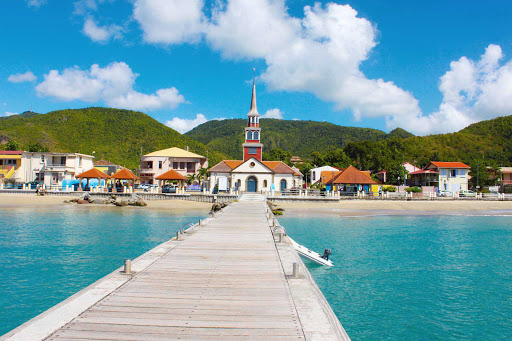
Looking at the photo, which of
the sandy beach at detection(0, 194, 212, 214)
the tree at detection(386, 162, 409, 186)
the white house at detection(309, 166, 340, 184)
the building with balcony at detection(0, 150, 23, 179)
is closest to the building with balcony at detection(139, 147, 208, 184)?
the building with balcony at detection(0, 150, 23, 179)

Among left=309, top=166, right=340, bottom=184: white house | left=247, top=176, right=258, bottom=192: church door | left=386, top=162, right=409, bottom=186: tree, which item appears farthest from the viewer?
left=309, top=166, right=340, bottom=184: white house

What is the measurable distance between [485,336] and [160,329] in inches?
347

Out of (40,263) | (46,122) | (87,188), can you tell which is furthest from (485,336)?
(46,122)

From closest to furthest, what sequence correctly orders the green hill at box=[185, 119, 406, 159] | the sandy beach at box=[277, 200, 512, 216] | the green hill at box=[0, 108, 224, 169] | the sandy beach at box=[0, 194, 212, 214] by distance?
the sandy beach at box=[277, 200, 512, 216] → the sandy beach at box=[0, 194, 212, 214] → the green hill at box=[0, 108, 224, 169] → the green hill at box=[185, 119, 406, 159]

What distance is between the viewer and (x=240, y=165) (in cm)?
5297

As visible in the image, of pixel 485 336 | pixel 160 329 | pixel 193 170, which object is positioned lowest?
pixel 485 336

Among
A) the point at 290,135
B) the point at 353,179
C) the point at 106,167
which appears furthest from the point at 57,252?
the point at 290,135

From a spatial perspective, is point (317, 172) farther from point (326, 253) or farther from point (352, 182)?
point (326, 253)

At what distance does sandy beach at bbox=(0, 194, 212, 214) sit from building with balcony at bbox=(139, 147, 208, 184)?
20.8 m

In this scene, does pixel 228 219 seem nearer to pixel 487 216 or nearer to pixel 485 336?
pixel 485 336

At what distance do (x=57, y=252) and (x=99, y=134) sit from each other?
312 feet

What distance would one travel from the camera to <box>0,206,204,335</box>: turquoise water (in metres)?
11.0

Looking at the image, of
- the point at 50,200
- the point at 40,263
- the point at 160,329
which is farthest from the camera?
the point at 50,200

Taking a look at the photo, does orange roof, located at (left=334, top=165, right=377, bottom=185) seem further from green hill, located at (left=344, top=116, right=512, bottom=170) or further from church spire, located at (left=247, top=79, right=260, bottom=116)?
green hill, located at (left=344, top=116, right=512, bottom=170)
